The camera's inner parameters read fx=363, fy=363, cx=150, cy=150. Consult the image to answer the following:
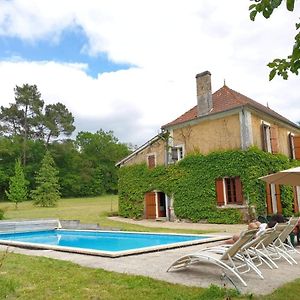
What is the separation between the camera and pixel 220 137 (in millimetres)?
20859

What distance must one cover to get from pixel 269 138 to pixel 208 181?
443cm

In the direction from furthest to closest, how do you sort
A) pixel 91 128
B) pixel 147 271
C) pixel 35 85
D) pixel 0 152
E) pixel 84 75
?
1. pixel 91 128
2. pixel 35 85
3. pixel 0 152
4. pixel 84 75
5. pixel 147 271

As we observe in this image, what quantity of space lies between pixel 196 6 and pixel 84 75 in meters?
20.0

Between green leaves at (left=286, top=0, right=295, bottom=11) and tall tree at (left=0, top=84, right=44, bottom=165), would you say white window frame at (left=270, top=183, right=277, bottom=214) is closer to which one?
green leaves at (left=286, top=0, right=295, bottom=11)

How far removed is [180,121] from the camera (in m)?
22.9

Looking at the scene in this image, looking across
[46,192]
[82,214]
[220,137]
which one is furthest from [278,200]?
[46,192]

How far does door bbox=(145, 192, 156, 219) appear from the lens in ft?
77.3

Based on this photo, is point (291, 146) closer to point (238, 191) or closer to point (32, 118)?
point (238, 191)

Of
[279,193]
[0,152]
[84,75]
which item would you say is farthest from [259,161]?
[0,152]

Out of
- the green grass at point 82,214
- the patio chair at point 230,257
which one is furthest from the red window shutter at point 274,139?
the patio chair at point 230,257

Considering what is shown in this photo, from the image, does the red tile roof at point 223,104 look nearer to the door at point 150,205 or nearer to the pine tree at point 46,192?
the door at point 150,205

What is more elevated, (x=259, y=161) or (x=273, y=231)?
(x=259, y=161)

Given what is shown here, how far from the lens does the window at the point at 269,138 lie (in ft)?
68.6

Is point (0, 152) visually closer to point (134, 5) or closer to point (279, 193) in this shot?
point (279, 193)
